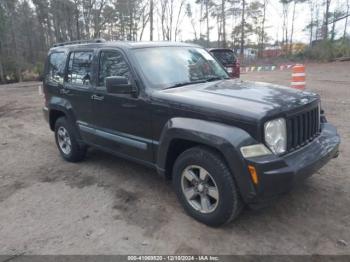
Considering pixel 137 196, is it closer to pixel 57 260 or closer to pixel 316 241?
pixel 57 260

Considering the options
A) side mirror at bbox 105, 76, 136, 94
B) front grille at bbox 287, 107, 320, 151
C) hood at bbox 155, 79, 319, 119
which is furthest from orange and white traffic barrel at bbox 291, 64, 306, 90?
side mirror at bbox 105, 76, 136, 94

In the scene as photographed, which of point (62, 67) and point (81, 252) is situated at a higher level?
point (62, 67)

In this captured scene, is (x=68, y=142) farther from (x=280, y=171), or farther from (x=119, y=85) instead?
(x=280, y=171)

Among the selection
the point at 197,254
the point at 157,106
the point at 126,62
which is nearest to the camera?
the point at 197,254

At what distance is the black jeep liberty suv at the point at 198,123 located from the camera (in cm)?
298

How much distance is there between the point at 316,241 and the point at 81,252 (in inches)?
88.7

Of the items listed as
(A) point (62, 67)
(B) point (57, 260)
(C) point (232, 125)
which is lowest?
A: (B) point (57, 260)

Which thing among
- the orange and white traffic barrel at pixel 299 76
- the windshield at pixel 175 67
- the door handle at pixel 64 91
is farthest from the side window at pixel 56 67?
the orange and white traffic barrel at pixel 299 76

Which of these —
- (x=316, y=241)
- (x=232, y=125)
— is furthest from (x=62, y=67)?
(x=316, y=241)

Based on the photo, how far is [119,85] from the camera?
3824 millimetres

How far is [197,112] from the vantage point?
333 cm

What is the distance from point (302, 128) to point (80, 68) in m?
3.36

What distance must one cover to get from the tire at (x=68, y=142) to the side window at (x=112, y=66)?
4.35ft

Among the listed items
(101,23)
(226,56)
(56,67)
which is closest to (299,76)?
(226,56)
